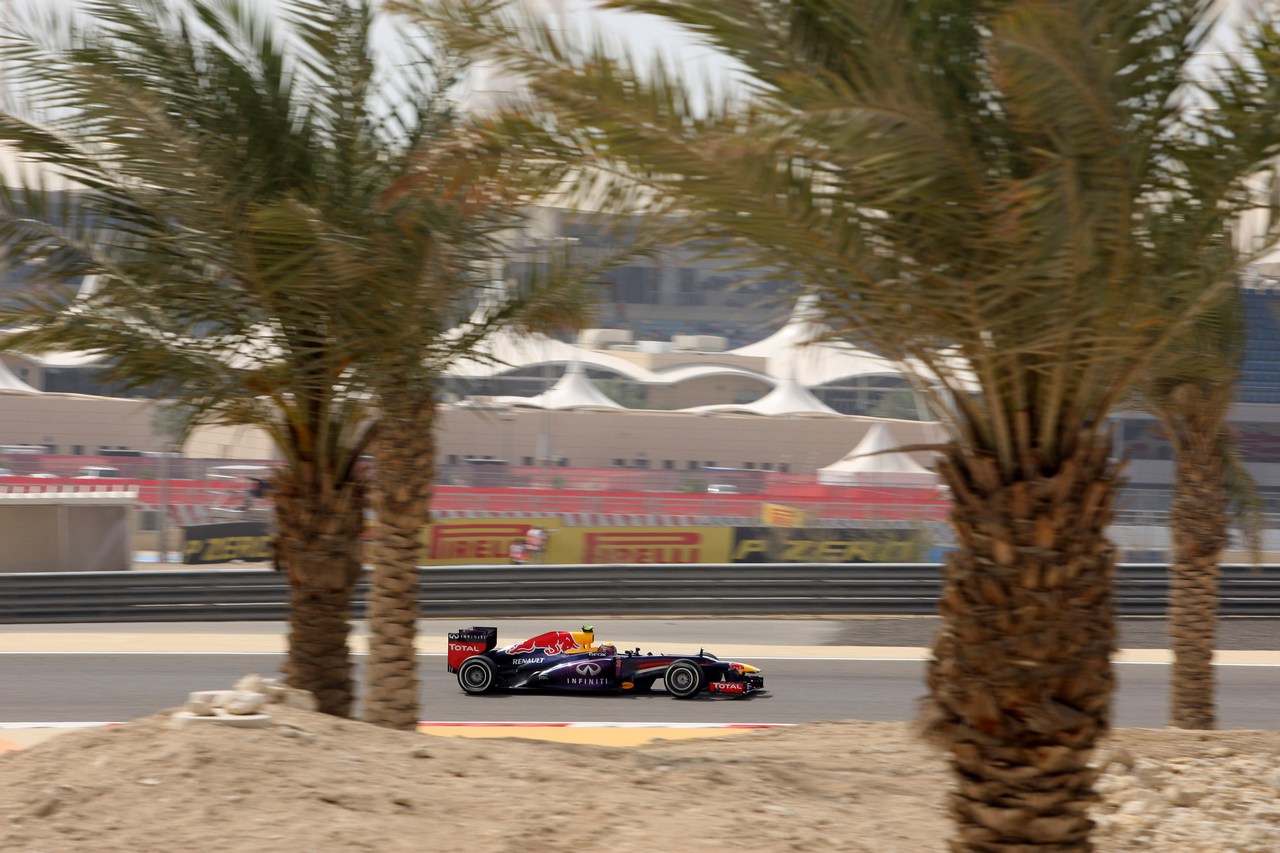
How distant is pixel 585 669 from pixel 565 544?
27.0 ft

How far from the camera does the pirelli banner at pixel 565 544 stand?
21578 millimetres

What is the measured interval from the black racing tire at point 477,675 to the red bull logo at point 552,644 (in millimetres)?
338

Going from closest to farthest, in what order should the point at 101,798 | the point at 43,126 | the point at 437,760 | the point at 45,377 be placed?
the point at 101,798, the point at 437,760, the point at 43,126, the point at 45,377

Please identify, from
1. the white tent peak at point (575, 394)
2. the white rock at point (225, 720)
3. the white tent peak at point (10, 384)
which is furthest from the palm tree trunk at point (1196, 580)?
the white tent peak at point (10, 384)

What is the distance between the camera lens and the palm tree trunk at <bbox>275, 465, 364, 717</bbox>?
27.5 ft

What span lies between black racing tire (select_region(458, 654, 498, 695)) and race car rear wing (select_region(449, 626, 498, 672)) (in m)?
0.07

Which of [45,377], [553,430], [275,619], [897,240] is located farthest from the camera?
[45,377]

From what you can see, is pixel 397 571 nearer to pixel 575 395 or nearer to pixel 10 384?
pixel 575 395

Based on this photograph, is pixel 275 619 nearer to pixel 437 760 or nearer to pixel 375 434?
pixel 375 434

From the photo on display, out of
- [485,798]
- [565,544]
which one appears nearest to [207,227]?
[485,798]

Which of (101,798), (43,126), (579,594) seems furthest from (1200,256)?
(579,594)

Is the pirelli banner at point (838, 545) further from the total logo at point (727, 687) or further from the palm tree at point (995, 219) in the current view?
the palm tree at point (995, 219)

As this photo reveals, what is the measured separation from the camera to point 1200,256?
4656mm

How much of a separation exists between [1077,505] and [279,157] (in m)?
5.73
